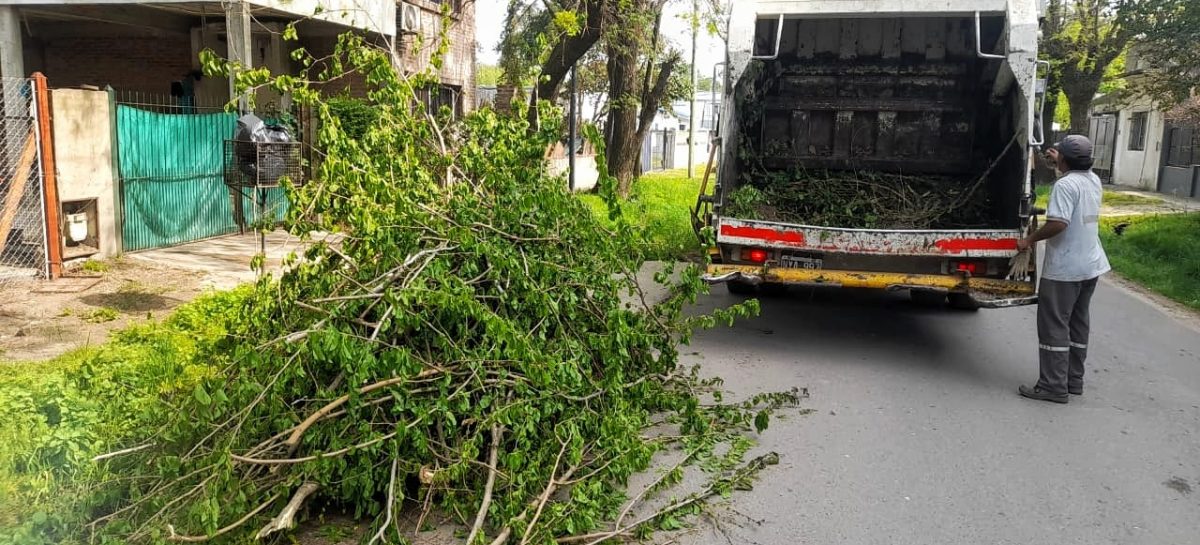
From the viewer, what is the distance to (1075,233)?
20.8 ft

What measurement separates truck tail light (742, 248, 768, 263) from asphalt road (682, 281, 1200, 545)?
2.45 ft

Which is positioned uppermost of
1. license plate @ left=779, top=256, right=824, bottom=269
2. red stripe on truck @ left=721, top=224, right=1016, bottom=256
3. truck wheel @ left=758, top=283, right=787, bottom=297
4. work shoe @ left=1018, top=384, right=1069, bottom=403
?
red stripe on truck @ left=721, top=224, right=1016, bottom=256

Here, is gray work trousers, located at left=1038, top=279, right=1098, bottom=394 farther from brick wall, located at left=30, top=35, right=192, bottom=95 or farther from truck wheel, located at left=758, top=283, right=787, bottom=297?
brick wall, located at left=30, top=35, right=192, bottom=95

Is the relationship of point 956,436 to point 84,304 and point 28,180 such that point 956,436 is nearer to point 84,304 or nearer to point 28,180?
point 84,304

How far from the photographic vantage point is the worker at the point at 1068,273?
630cm

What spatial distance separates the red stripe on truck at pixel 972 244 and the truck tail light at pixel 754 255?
1278 mm

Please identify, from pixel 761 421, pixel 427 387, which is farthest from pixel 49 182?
pixel 761 421

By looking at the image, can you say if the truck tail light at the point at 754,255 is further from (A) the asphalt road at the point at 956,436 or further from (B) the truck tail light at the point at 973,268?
(B) the truck tail light at the point at 973,268

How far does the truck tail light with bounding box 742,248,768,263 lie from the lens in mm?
7383

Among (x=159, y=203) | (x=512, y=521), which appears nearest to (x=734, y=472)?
(x=512, y=521)

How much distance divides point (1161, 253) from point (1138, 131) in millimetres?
20387

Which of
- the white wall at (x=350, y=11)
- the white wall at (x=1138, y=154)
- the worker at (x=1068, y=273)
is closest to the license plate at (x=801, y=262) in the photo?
the worker at (x=1068, y=273)

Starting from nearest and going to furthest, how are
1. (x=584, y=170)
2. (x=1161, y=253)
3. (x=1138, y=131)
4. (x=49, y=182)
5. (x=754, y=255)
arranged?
(x=754, y=255) < (x=49, y=182) < (x=1161, y=253) < (x=584, y=170) < (x=1138, y=131)

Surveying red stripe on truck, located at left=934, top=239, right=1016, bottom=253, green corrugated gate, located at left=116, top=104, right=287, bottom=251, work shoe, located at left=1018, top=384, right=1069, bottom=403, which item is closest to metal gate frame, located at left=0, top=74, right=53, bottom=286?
green corrugated gate, located at left=116, top=104, right=287, bottom=251
